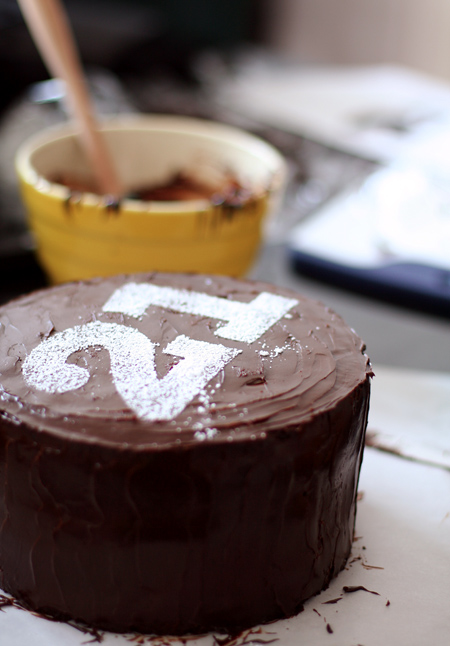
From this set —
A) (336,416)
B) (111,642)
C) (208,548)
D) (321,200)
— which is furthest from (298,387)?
(321,200)

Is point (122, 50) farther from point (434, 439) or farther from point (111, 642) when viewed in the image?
point (111, 642)

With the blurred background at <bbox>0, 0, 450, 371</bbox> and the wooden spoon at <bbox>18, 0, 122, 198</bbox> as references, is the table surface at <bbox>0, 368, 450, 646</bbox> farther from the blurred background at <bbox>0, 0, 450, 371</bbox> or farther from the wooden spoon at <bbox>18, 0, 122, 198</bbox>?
the wooden spoon at <bbox>18, 0, 122, 198</bbox>

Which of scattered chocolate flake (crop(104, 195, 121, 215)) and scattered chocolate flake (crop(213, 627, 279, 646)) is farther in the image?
scattered chocolate flake (crop(104, 195, 121, 215))

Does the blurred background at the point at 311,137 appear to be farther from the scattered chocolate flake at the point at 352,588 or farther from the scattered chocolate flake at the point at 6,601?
the scattered chocolate flake at the point at 6,601

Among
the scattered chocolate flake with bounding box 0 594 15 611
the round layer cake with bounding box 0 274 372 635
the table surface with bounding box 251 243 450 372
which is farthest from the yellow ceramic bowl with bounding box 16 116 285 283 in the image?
the scattered chocolate flake with bounding box 0 594 15 611

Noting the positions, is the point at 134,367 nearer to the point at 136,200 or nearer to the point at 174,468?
the point at 174,468

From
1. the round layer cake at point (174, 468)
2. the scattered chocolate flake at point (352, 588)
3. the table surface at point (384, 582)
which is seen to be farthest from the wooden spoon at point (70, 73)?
the scattered chocolate flake at point (352, 588)

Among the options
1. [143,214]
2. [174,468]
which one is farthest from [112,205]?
[174,468]
